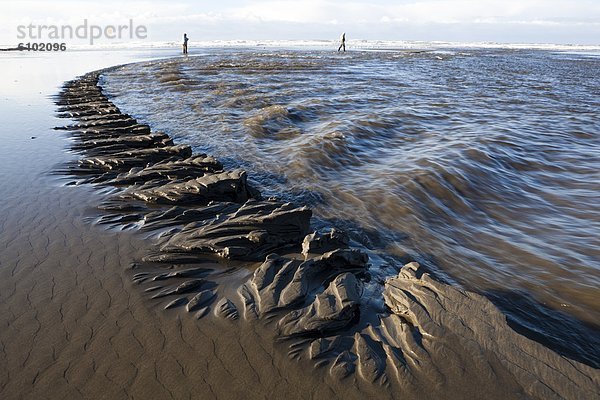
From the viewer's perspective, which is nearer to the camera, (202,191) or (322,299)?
(322,299)

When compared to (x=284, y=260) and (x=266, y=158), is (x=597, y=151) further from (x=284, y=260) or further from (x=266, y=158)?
(x=284, y=260)

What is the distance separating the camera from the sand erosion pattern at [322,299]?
2.99 metres

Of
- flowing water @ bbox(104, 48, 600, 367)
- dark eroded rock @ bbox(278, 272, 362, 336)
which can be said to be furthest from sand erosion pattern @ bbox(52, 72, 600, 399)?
A: flowing water @ bbox(104, 48, 600, 367)

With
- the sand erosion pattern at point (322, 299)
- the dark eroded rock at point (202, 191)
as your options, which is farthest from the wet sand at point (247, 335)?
the dark eroded rock at point (202, 191)

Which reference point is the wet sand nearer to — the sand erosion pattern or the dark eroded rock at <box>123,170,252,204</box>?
the sand erosion pattern

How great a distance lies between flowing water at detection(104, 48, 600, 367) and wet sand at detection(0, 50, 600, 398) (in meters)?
0.81

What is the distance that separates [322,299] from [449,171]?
16.5 feet

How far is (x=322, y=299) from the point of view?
147 inches

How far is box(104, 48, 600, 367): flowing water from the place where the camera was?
14.8ft

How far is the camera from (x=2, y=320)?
349 centimetres

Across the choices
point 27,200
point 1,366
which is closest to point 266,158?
point 27,200

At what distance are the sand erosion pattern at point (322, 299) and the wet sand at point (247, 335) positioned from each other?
1 centimetres

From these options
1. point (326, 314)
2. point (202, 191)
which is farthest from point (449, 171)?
Answer: point (326, 314)

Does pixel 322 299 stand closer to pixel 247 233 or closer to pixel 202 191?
pixel 247 233
